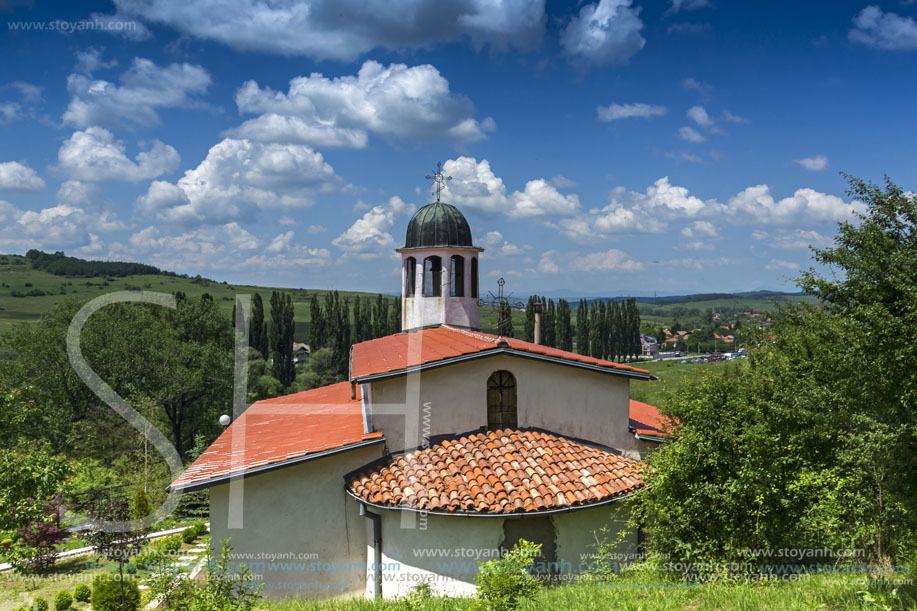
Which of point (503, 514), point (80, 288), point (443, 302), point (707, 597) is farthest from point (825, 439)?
point (80, 288)

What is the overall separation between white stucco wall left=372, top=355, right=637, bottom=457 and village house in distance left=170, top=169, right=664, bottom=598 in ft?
0.08

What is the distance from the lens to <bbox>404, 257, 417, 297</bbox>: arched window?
2158 cm

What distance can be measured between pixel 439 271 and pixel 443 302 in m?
1.33

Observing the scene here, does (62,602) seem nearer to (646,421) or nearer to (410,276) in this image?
(410,276)

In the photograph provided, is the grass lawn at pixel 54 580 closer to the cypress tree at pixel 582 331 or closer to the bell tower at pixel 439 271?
the bell tower at pixel 439 271

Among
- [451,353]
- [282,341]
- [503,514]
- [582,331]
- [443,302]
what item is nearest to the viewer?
[503,514]

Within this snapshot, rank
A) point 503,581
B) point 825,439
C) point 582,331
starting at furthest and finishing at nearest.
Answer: point 582,331 < point 825,439 < point 503,581

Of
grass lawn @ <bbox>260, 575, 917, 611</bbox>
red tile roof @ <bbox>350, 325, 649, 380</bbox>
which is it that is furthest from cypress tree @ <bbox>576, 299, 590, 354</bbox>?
grass lawn @ <bbox>260, 575, 917, 611</bbox>

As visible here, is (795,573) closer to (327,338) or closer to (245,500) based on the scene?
(245,500)

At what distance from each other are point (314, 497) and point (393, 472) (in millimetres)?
1997

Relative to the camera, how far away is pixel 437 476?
39.9 feet

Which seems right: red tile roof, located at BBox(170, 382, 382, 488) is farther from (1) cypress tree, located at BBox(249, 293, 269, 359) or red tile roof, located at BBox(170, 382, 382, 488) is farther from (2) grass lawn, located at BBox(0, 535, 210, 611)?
(1) cypress tree, located at BBox(249, 293, 269, 359)

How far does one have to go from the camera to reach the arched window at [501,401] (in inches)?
553

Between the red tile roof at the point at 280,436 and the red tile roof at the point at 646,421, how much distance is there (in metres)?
6.41
